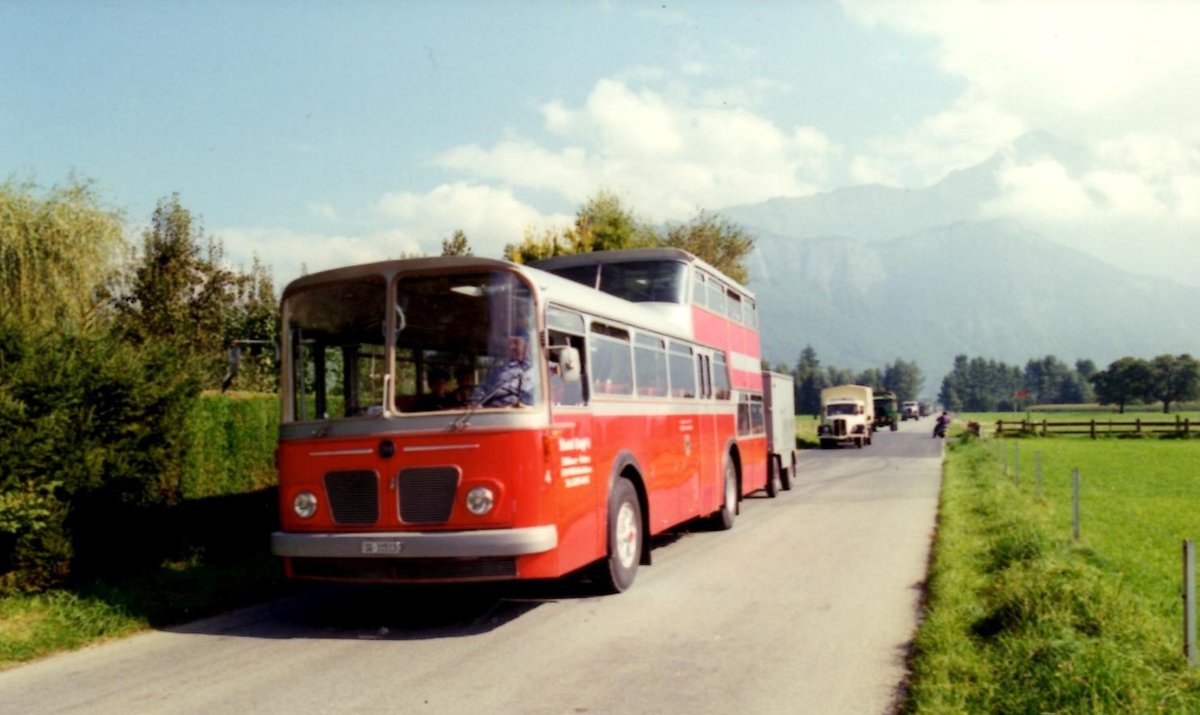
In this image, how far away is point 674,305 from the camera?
13.8 metres

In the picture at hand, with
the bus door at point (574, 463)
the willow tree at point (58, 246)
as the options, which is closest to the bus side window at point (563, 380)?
the bus door at point (574, 463)

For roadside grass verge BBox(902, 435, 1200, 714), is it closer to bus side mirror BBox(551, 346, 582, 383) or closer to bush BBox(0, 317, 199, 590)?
bus side mirror BBox(551, 346, 582, 383)

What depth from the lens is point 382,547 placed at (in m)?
8.05

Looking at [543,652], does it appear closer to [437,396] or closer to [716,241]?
[437,396]

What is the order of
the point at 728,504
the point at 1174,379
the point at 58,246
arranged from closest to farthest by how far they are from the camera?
the point at 728,504
the point at 58,246
the point at 1174,379

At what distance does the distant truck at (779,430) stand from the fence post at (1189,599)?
1383 centimetres

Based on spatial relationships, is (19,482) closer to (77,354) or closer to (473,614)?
(77,354)

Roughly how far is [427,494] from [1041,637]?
4.62 m

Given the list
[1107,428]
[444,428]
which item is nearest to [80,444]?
[444,428]

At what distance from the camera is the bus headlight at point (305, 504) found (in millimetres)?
8523

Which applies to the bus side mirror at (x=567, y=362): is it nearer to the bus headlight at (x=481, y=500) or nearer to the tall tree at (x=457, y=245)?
the bus headlight at (x=481, y=500)

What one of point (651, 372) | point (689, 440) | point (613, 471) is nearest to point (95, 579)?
point (613, 471)

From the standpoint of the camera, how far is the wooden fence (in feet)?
177

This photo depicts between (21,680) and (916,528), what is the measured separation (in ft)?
38.3
